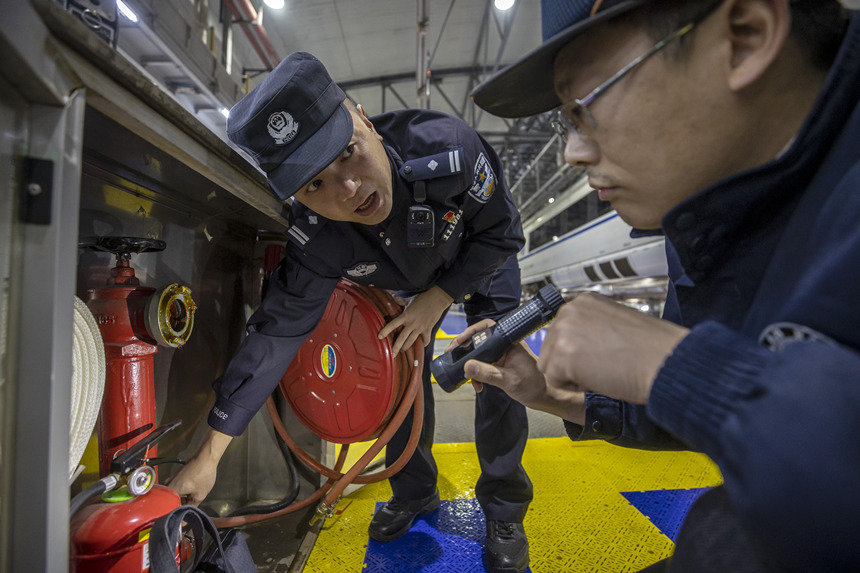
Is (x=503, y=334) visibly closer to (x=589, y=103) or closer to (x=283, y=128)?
(x=589, y=103)

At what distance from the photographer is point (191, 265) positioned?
130 cm

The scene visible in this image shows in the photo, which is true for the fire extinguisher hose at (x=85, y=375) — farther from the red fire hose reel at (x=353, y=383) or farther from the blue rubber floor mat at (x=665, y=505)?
the blue rubber floor mat at (x=665, y=505)

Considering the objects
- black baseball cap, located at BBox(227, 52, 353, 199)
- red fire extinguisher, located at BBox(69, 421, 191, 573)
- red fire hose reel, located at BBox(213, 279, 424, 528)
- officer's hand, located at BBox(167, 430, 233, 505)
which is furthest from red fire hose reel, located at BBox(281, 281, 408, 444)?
red fire extinguisher, located at BBox(69, 421, 191, 573)

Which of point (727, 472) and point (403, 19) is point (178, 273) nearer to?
point (727, 472)

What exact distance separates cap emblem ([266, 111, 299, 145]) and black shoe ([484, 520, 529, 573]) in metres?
1.37

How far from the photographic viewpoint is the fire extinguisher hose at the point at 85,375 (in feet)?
2.46

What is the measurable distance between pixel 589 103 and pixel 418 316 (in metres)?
0.97

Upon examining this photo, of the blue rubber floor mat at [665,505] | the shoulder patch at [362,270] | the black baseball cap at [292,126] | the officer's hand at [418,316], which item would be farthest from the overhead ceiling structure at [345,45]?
the blue rubber floor mat at [665,505]

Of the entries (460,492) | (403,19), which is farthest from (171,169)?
(403,19)

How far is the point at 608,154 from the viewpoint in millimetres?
618

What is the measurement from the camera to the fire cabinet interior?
94 centimetres

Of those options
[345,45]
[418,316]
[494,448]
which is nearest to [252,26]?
[345,45]

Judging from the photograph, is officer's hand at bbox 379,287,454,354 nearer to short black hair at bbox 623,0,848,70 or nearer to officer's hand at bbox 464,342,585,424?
officer's hand at bbox 464,342,585,424

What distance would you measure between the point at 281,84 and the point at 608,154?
83 cm
